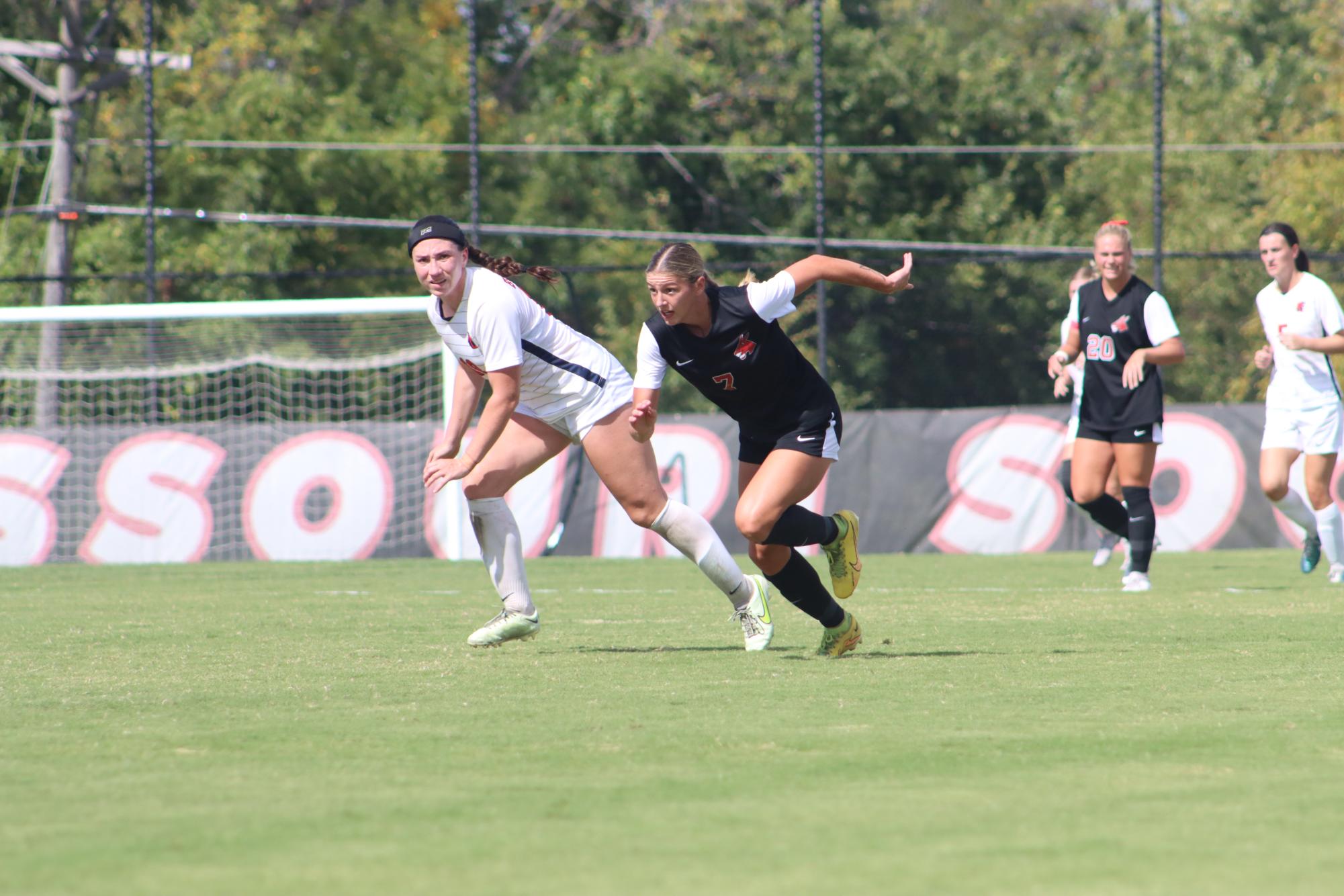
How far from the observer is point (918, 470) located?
15.9 metres

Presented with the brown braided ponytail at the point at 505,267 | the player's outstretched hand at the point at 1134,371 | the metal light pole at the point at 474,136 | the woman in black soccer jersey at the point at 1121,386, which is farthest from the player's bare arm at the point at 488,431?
the metal light pole at the point at 474,136

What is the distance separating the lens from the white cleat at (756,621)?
7066mm

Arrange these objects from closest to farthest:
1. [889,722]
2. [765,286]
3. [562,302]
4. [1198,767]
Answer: [1198,767] < [889,722] < [765,286] < [562,302]

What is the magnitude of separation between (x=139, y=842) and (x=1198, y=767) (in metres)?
2.53

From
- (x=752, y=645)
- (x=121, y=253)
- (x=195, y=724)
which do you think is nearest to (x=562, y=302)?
(x=121, y=253)

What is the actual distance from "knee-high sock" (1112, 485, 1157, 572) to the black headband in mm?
4643

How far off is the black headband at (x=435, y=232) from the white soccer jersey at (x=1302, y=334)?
5.51m

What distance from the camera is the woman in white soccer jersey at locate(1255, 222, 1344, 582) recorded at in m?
10.3

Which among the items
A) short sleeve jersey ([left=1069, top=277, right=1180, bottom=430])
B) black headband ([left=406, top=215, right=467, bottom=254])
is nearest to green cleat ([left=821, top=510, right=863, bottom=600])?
black headband ([left=406, top=215, right=467, bottom=254])

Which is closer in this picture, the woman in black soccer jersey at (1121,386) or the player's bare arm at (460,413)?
the player's bare arm at (460,413)

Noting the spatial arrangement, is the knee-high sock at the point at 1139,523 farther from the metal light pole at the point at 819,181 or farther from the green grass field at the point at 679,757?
the metal light pole at the point at 819,181

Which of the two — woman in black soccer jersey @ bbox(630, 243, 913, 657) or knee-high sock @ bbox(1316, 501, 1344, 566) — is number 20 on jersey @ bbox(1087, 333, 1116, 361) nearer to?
knee-high sock @ bbox(1316, 501, 1344, 566)

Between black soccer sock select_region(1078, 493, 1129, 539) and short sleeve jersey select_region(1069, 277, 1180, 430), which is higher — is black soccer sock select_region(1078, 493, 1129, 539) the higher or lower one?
the lower one

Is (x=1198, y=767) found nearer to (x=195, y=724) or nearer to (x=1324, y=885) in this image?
(x=1324, y=885)
